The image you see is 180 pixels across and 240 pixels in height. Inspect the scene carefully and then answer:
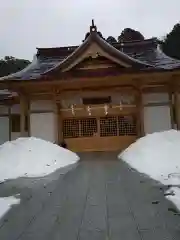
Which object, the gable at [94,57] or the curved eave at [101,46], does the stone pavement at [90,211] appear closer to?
the curved eave at [101,46]

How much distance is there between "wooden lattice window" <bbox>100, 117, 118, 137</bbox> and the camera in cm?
1445

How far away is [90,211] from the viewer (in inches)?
174

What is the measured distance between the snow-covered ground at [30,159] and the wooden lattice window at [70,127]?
3380 millimetres

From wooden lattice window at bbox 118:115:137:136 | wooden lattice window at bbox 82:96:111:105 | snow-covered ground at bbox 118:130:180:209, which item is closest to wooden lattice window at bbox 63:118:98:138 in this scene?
wooden lattice window at bbox 82:96:111:105

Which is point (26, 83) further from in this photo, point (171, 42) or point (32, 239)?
point (171, 42)

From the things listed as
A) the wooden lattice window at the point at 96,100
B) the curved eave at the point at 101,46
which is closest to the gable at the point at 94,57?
the curved eave at the point at 101,46

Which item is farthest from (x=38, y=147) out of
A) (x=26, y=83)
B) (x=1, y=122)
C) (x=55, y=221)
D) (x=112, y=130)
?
(x=1, y=122)

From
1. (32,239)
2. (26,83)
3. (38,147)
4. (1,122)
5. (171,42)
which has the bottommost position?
(32,239)

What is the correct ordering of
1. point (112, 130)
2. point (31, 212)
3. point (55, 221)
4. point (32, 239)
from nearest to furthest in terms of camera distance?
point (32, 239)
point (55, 221)
point (31, 212)
point (112, 130)

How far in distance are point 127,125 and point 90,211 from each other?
1039cm

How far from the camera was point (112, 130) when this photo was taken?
14.5m

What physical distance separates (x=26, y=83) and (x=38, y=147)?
4346 millimetres

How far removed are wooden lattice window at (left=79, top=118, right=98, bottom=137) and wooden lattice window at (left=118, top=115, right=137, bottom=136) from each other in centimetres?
127

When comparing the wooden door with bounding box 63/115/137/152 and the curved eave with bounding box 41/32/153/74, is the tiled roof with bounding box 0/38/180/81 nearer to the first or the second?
the curved eave with bounding box 41/32/153/74
